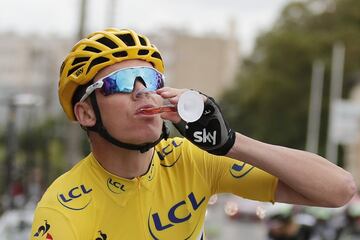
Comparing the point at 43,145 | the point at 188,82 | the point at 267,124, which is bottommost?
the point at 188,82

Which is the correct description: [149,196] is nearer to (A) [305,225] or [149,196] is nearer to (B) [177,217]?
(B) [177,217]

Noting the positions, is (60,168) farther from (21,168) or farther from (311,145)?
(311,145)

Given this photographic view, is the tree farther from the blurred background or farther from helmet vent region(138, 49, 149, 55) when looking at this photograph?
helmet vent region(138, 49, 149, 55)

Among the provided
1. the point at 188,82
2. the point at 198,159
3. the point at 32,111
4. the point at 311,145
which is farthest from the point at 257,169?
the point at 188,82

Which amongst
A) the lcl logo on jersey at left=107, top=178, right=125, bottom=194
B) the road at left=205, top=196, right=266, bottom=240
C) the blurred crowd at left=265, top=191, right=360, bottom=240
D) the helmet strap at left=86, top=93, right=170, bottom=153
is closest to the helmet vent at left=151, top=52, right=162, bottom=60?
the helmet strap at left=86, top=93, right=170, bottom=153

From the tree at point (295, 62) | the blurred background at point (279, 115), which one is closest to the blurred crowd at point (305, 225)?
the blurred background at point (279, 115)

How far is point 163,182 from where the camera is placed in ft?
10.2

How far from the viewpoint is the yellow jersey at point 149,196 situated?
9.45 ft

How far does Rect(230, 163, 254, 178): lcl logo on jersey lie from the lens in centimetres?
309

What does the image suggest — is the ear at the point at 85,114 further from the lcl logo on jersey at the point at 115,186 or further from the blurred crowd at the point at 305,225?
the blurred crowd at the point at 305,225

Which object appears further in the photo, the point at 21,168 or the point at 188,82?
the point at 188,82

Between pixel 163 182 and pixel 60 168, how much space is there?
21.7 meters

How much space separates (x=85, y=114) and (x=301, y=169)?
84cm

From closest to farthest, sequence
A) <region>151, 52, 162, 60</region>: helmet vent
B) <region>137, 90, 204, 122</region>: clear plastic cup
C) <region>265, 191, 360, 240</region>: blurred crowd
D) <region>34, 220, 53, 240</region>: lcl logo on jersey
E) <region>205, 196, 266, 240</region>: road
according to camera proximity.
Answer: <region>137, 90, 204, 122</region>: clear plastic cup
<region>34, 220, 53, 240</region>: lcl logo on jersey
<region>151, 52, 162, 60</region>: helmet vent
<region>265, 191, 360, 240</region>: blurred crowd
<region>205, 196, 266, 240</region>: road
